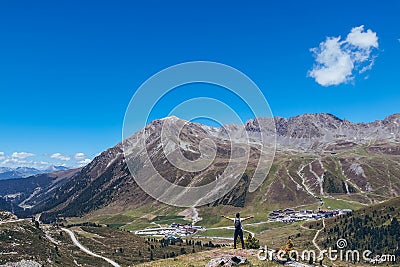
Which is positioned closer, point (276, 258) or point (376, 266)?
point (276, 258)

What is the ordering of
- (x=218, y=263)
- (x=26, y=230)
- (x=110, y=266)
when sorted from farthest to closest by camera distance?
(x=26, y=230)
(x=110, y=266)
(x=218, y=263)

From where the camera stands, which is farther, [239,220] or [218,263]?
[218,263]

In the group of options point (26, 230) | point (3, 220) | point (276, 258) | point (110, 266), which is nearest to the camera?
point (276, 258)

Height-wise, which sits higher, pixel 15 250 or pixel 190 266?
pixel 190 266

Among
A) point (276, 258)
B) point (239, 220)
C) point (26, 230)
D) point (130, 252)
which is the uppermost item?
point (239, 220)

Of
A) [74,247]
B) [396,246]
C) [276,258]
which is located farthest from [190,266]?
[396,246]

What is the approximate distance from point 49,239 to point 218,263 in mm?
159350

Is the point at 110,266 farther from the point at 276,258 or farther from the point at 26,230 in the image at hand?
the point at 276,258

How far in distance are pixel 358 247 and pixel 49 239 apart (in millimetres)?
164570

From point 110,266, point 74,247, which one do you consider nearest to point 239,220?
Result: point 110,266

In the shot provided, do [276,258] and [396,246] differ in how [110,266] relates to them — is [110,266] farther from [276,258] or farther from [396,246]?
[396,246]

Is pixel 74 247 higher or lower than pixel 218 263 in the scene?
lower

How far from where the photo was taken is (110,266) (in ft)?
510

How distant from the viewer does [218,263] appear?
4850 cm
